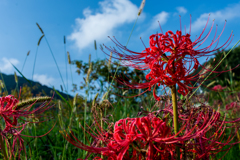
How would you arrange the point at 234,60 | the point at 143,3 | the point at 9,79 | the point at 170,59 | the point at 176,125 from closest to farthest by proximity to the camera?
the point at 176,125
the point at 170,59
the point at 143,3
the point at 234,60
the point at 9,79

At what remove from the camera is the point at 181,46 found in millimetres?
1655

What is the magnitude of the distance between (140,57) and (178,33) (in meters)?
0.38

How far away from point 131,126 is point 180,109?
0.77 meters

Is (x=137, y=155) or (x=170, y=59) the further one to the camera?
(x=170, y=59)

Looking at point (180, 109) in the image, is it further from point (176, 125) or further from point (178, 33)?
point (178, 33)

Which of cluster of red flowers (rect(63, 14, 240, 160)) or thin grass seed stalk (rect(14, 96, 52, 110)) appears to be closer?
cluster of red flowers (rect(63, 14, 240, 160))

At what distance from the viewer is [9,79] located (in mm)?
35219

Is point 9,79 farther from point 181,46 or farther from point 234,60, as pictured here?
point 181,46

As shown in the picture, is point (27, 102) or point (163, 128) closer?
point (163, 128)

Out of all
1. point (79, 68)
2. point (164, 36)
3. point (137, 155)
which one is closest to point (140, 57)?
point (164, 36)

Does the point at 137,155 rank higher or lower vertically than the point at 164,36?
lower

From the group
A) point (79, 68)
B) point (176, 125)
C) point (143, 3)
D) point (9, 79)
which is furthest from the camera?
point (9, 79)

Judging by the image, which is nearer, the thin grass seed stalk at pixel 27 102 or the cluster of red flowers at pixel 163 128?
the cluster of red flowers at pixel 163 128

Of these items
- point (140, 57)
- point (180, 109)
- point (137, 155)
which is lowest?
point (137, 155)
